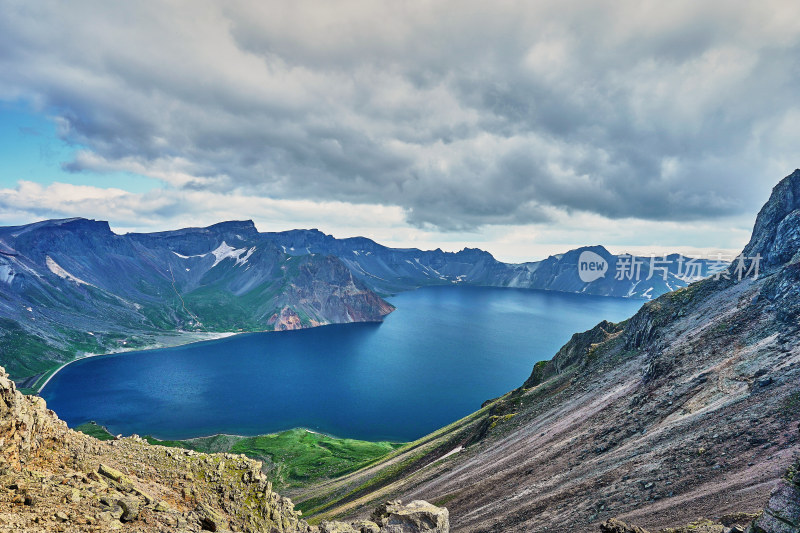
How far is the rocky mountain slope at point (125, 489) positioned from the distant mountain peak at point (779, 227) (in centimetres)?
8014

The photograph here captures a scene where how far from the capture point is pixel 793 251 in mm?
66750


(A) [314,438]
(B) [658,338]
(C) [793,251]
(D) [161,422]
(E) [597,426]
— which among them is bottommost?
(D) [161,422]

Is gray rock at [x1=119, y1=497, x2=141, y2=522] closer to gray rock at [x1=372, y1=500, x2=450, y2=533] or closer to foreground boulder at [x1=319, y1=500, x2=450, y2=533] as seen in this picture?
foreground boulder at [x1=319, y1=500, x2=450, y2=533]

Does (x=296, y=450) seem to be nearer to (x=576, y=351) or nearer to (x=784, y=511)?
(x=576, y=351)

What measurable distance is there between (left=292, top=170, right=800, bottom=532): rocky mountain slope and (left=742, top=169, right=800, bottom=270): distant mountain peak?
28 cm

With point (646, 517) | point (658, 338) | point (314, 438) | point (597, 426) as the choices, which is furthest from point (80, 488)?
point (314, 438)

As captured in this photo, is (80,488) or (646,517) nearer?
(80,488)

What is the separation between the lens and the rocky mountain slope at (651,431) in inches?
1223

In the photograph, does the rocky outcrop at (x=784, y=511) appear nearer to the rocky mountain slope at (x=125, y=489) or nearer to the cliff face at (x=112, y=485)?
the rocky mountain slope at (x=125, y=489)

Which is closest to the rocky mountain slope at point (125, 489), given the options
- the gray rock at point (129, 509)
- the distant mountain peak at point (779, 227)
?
the gray rock at point (129, 509)

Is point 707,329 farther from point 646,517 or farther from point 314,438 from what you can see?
point 314,438

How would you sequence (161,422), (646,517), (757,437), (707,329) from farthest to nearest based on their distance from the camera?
1. (161,422)
2. (707,329)
3. (757,437)
4. (646,517)

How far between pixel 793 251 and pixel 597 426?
172ft

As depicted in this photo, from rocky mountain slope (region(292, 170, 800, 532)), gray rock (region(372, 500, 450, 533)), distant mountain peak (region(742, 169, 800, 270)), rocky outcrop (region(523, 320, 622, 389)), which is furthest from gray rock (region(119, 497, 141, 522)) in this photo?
distant mountain peak (region(742, 169, 800, 270))
